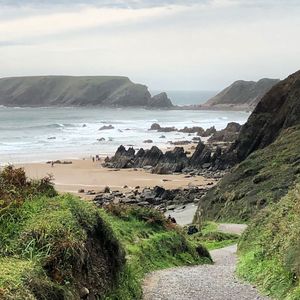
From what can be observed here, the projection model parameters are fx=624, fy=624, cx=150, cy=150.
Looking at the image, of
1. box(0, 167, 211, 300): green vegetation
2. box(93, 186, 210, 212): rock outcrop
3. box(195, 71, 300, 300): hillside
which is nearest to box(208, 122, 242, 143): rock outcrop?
box(195, 71, 300, 300): hillside

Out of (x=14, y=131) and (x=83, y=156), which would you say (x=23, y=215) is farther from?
(x=14, y=131)

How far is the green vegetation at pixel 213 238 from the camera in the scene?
86.3ft

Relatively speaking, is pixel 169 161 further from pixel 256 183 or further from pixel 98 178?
pixel 256 183

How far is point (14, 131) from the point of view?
320 ft

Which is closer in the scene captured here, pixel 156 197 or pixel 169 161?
pixel 156 197

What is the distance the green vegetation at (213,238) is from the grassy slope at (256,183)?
9.58 feet

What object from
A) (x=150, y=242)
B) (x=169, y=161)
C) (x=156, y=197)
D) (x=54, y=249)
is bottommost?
(x=156, y=197)

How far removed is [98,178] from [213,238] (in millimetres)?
25571

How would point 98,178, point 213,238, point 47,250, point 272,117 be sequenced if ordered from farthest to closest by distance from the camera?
point 98,178
point 272,117
point 213,238
point 47,250

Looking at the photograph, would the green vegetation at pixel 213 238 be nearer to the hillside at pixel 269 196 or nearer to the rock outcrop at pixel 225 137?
the hillside at pixel 269 196

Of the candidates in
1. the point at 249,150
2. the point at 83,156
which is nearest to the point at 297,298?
the point at 249,150

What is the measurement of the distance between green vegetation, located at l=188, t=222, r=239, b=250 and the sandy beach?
18.1 meters

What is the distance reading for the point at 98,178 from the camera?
5209cm

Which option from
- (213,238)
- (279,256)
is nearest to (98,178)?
(213,238)
